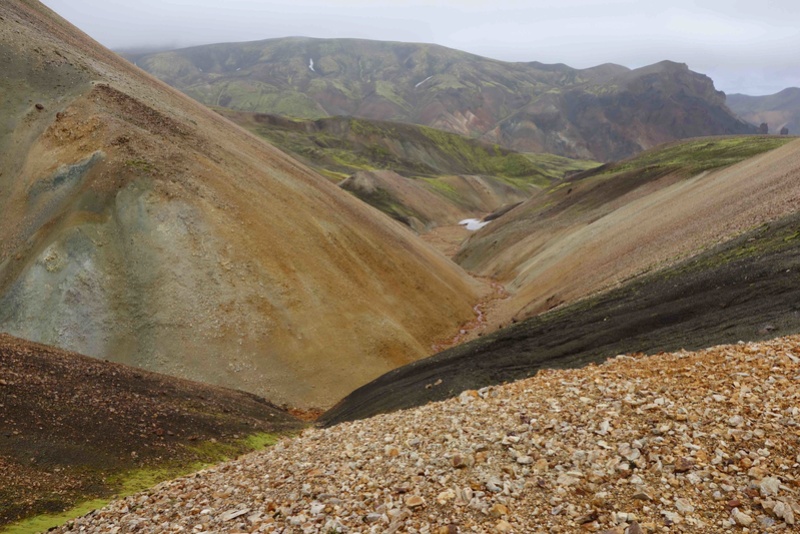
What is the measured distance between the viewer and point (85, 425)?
17.2m

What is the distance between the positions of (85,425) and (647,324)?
62.9 feet

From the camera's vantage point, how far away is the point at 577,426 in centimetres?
1112

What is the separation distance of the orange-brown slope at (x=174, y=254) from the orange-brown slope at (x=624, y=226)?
1107 cm

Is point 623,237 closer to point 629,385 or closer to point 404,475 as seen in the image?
point 629,385

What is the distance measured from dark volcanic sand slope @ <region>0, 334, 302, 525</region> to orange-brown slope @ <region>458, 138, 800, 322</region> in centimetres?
2551

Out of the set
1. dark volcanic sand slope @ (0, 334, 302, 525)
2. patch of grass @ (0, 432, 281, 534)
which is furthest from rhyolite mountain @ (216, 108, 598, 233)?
patch of grass @ (0, 432, 281, 534)

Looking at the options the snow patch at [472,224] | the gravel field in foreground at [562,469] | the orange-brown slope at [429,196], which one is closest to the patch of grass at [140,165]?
the gravel field in foreground at [562,469]

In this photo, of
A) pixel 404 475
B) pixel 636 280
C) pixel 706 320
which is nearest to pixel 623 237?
pixel 636 280

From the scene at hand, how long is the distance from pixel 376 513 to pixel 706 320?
522 inches

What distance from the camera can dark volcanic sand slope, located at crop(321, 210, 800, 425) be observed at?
16.7m

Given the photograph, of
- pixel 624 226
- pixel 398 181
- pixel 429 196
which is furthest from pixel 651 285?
pixel 429 196

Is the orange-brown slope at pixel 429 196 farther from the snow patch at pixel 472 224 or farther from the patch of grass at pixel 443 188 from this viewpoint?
the snow patch at pixel 472 224

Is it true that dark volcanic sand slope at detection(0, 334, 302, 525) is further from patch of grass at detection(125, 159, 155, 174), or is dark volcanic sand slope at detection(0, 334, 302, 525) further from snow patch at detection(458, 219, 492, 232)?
snow patch at detection(458, 219, 492, 232)

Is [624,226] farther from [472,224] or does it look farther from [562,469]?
[472,224]
